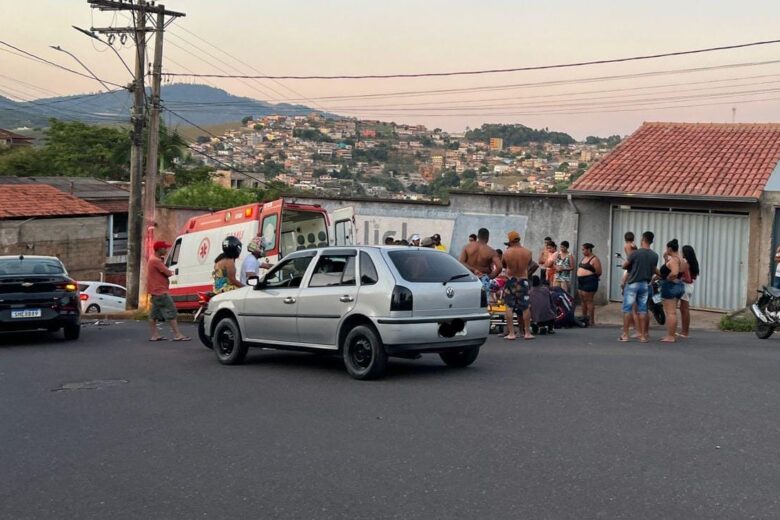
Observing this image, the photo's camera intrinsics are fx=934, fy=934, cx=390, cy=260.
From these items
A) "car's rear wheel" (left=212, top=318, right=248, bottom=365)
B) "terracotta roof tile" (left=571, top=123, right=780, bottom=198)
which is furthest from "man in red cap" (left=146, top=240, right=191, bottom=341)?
"terracotta roof tile" (left=571, top=123, right=780, bottom=198)

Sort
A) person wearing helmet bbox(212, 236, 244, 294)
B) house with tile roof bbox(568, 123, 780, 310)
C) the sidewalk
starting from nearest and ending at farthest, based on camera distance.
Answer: person wearing helmet bbox(212, 236, 244, 294), the sidewalk, house with tile roof bbox(568, 123, 780, 310)

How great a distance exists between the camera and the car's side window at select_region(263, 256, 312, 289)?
12.1 metres

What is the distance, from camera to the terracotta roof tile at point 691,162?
20458 mm

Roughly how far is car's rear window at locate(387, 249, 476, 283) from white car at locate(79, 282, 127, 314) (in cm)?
2415

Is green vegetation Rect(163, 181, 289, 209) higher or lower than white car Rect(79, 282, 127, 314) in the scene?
higher

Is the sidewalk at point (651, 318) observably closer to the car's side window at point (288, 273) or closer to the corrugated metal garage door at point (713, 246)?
the corrugated metal garage door at point (713, 246)

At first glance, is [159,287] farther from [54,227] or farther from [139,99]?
[54,227]

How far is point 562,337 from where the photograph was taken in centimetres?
1583

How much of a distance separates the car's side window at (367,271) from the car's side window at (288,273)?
44.3 inches

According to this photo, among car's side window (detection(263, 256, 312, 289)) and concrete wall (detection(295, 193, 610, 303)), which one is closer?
car's side window (detection(263, 256, 312, 289))

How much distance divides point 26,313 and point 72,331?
1.13 metres

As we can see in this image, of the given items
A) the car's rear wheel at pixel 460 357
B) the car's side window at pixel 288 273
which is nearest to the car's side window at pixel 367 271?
the car's side window at pixel 288 273

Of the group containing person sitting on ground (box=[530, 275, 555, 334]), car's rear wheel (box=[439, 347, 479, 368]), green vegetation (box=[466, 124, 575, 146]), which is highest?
green vegetation (box=[466, 124, 575, 146])

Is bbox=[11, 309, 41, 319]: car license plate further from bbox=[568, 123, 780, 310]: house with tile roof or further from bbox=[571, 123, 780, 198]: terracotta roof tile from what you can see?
bbox=[571, 123, 780, 198]: terracotta roof tile
